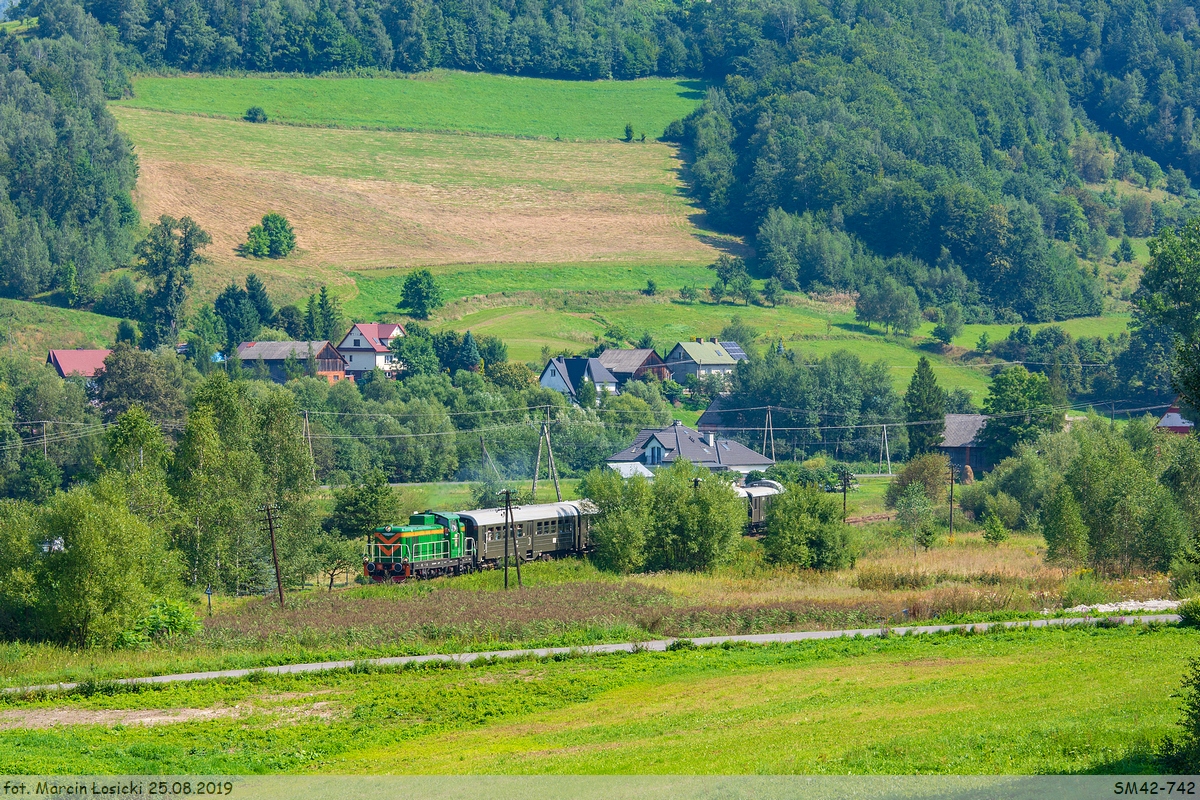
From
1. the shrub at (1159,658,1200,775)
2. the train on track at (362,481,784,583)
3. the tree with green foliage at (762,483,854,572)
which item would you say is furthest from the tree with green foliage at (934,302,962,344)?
the shrub at (1159,658,1200,775)

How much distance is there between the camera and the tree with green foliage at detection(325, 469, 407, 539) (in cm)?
5897

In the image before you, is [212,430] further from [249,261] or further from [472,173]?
[472,173]

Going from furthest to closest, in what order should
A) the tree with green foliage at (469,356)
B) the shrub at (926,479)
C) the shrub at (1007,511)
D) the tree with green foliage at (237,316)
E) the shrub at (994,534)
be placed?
the tree with green foliage at (237,316) < the tree with green foliage at (469,356) < the shrub at (926,479) < the shrub at (1007,511) < the shrub at (994,534)

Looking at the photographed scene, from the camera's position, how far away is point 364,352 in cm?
11900

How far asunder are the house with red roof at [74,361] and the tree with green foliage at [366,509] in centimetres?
5438

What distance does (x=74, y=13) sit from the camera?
641 ft

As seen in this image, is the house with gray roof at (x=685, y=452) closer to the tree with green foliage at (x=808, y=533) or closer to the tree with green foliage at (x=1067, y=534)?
the tree with green foliage at (x=808, y=533)

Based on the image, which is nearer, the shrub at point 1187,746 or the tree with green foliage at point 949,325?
the shrub at point 1187,746

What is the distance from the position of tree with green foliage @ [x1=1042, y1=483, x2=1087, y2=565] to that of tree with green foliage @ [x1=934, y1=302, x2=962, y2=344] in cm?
8300

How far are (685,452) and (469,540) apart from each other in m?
36.3

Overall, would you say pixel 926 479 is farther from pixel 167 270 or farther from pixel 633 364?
pixel 167 270

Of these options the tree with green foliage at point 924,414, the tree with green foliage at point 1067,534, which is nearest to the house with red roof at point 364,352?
the tree with green foliage at point 924,414

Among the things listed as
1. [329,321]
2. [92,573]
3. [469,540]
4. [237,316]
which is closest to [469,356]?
[329,321]

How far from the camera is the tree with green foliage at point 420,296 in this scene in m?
132
